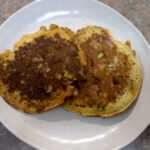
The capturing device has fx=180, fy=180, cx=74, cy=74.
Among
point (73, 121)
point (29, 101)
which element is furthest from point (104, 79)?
point (29, 101)

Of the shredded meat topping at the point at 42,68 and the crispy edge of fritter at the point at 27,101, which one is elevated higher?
the shredded meat topping at the point at 42,68

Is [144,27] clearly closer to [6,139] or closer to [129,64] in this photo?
[129,64]

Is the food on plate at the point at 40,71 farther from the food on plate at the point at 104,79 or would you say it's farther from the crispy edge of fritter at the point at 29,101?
the food on plate at the point at 104,79

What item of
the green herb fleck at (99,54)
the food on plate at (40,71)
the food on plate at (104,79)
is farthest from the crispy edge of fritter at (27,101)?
the green herb fleck at (99,54)

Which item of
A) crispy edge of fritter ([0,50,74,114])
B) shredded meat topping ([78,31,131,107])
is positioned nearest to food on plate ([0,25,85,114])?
crispy edge of fritter ([0,50,74,114])

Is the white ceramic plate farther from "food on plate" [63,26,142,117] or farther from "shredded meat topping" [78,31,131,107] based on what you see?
"shredded meat topping" [78,31,131,107]

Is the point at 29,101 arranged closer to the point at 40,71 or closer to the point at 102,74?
the point at 40,71

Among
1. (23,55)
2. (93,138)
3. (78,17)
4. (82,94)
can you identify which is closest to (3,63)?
(23,55)
